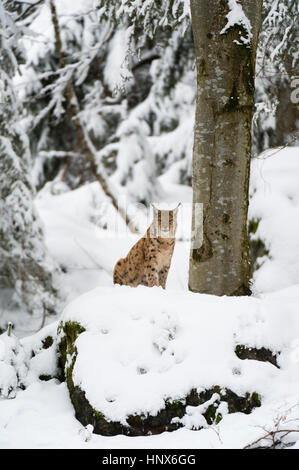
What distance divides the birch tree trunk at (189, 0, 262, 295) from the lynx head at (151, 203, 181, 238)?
0.48 metres

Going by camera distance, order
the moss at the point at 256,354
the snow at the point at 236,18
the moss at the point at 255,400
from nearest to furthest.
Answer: the moss at the point at 255,400 → the moss at the point at 256,354 → the snow at the point at 236,18

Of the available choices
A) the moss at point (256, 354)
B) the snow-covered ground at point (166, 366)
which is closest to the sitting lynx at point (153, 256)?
the snow-covered ground at point (166, 366)

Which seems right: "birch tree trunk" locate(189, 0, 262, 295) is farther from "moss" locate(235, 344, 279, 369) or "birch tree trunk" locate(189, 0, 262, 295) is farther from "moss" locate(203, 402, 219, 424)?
"moss" locate(203, 402, 219, 424)

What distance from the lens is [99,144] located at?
42.4 feet

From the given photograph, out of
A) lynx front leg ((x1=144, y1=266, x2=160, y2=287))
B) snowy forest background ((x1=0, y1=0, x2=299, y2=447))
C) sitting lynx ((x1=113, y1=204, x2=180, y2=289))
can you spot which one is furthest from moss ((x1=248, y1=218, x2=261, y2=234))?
lynx front leg ((x1=144, y1=266, x2=160, y2=287))

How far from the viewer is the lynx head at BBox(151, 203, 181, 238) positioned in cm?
451

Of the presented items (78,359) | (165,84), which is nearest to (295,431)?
(78,359)

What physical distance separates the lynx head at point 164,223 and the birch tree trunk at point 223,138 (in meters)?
0.48

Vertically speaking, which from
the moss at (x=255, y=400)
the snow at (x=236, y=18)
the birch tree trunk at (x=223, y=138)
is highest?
the snow at (x=236, y=18)

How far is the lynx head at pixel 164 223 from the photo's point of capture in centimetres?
A: 451

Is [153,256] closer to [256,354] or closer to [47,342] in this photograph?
[47,342]

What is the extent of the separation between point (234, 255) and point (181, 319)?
0.95 metres

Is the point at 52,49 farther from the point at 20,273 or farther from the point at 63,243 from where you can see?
the point at 20,273

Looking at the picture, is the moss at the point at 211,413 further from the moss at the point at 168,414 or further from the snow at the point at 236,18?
the snow at the point at 236,18
